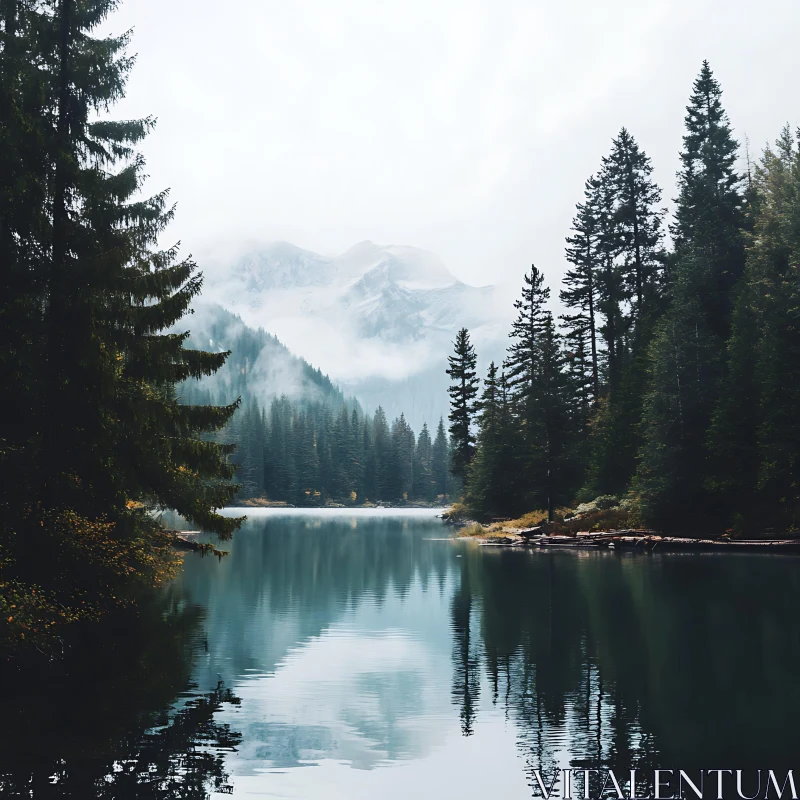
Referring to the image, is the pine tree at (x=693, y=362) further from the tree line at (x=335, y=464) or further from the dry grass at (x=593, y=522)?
the tree line at (x=335, y=464)

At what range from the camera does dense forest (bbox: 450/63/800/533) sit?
4631 centimetres

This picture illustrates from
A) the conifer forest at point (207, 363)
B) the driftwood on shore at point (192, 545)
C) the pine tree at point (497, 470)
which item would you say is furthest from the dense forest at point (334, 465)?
the driftwood on shore at point (192, 545)

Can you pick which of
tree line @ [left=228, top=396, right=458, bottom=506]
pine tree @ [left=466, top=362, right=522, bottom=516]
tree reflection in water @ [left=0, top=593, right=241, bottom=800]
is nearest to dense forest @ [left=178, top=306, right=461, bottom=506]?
tree line @ [left=228, top=396, right=458, bottom=506]

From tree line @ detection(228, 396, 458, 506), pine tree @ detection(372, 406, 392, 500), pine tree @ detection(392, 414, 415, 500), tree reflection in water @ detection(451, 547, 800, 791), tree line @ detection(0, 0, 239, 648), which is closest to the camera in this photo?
tree reflection in water @ detection(451, 547, 800, 791)

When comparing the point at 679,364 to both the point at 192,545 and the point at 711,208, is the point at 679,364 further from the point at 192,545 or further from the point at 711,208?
the point at 192,545

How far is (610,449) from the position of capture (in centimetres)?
5931

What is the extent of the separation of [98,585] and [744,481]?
38.4 metres

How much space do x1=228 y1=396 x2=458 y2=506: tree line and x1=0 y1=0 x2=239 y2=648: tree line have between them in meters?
141

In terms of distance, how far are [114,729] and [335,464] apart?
161419mm

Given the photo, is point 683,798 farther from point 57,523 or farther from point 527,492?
point 527,492

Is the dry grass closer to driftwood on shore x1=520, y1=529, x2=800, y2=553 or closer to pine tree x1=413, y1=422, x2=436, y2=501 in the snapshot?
driftwood on shore x1=520, y1=529, x2=800, y2=553

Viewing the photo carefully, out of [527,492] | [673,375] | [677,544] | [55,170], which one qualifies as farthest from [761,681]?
[527,492]

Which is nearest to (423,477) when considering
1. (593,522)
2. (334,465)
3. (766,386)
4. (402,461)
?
(402,461)

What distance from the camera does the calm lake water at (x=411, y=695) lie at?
1079 cm
